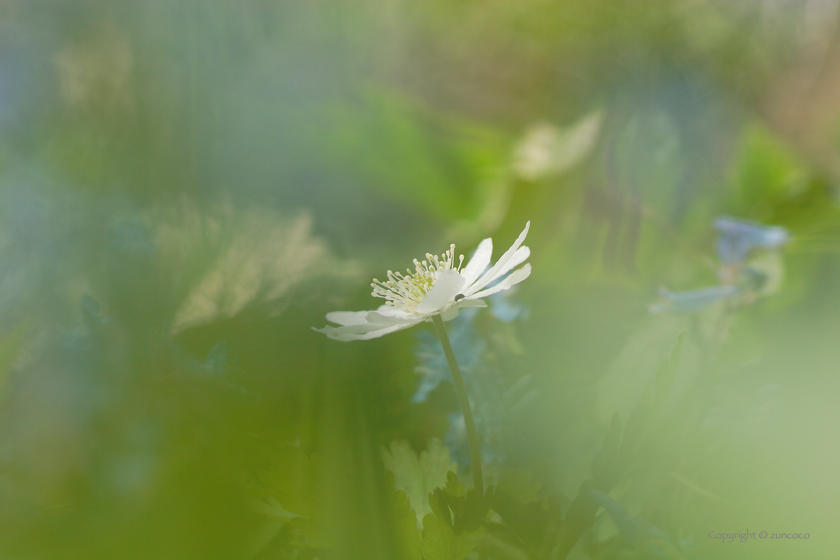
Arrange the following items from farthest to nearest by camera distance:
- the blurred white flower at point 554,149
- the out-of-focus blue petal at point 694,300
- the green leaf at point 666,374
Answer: the blurred white flower at point 554,149, the out-of-focus blue petal at point 694,300, the green leaf at point 666,374

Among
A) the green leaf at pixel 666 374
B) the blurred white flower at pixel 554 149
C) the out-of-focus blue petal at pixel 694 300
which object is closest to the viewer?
the green leaf at pixel 666 374

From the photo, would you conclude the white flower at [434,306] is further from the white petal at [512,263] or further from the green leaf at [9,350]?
the green leaf at [9,350]

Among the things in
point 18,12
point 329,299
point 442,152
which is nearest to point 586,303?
point 329,299

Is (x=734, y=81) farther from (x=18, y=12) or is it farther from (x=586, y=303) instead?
(x=18, y=12)

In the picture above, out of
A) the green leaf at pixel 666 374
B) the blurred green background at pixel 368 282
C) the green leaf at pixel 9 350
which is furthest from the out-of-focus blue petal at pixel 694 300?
the green leaf at pixel 9 350

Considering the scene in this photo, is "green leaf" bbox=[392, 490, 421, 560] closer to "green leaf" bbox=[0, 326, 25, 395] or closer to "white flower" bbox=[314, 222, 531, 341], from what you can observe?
"white flower" bbox=[314, 222, 531, 341]

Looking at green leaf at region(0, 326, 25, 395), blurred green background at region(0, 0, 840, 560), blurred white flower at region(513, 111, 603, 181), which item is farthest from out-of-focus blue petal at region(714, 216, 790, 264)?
green leaf at region(0, 326, 25, 395)
